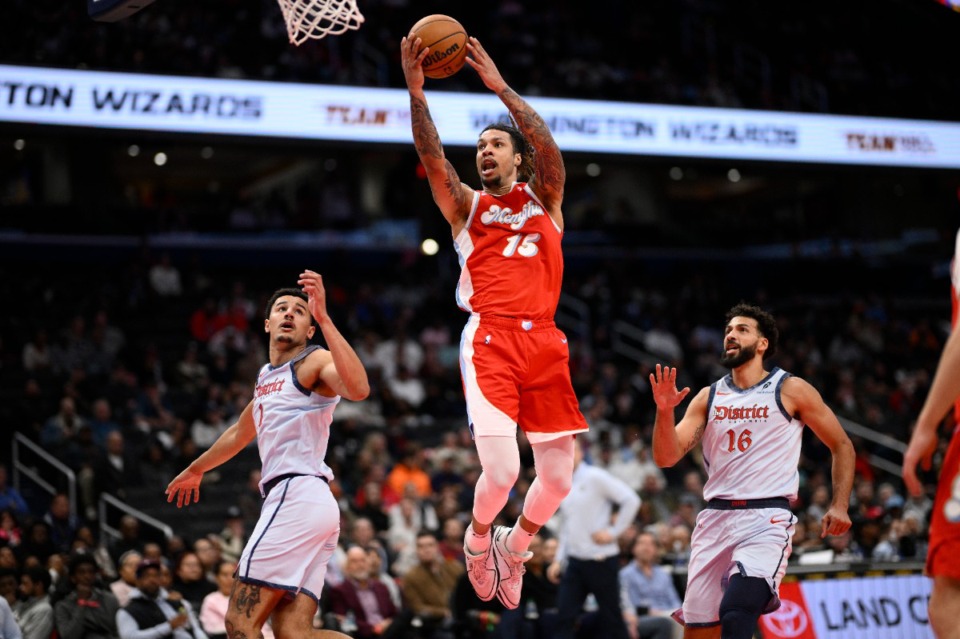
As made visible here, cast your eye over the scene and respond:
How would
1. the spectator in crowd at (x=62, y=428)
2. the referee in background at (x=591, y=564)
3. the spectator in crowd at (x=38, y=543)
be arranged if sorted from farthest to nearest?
the spectator in crowd at (x=62, y=428), the spectator in crowd at (x=38, y=543), the referee in background at (x=591, y=564)

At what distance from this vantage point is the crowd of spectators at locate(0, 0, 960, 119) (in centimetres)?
1908

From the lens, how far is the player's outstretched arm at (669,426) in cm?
688

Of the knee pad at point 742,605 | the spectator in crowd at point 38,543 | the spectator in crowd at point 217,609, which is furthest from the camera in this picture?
the spectator in crowd at point 38,543

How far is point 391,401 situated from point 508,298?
1146cm

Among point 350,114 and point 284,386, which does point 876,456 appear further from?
point 284,386

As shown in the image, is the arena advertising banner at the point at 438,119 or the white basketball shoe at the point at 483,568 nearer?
the white basketball shoe at the point at 483,568

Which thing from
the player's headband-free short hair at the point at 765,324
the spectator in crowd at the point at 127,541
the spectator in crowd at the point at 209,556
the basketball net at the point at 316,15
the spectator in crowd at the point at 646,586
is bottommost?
the spectator in crowd at the point at 646,586

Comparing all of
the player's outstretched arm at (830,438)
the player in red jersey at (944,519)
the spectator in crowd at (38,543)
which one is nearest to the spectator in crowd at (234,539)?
→ the spectator in crowd at (38,543)

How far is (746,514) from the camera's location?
22.6 ft

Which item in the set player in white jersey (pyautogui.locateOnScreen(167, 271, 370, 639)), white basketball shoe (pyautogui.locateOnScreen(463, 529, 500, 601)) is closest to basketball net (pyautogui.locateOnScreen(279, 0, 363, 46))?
player in white jersey (pyautogui.locateOnScreen(167, 271, 370, 639))

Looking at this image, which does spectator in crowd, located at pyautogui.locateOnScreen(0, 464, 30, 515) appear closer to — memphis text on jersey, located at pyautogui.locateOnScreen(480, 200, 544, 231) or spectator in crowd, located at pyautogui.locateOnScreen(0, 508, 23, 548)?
spectator in crowd, located at pyautogui.locateOnScreen(0, 508, 23, 548)

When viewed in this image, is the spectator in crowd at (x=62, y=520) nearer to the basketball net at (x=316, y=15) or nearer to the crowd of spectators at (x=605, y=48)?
the crowd of spectators at (x=605, y=48)

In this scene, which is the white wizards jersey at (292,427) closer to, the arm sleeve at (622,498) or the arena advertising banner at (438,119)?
the arm sleeve at (622,498)

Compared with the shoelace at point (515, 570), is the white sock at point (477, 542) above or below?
above
